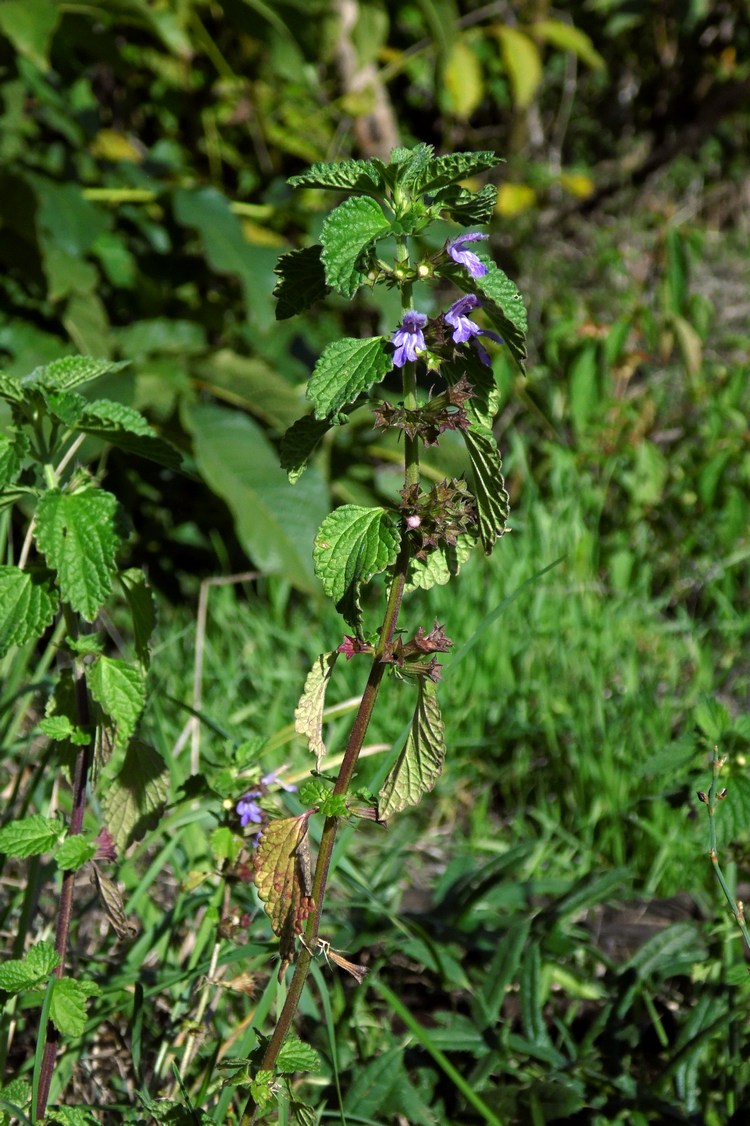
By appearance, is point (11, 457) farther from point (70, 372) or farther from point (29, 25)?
point (29, 25)

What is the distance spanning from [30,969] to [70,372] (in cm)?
57

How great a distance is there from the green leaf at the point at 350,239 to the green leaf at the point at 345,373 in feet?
0.18

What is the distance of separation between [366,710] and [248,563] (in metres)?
2.09

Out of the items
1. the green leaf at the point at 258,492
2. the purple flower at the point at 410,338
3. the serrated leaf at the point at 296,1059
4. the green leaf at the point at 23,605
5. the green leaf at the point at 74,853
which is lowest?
the serrated leaf at the point at 296,1059

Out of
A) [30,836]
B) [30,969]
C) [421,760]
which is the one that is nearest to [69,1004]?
[30,969]

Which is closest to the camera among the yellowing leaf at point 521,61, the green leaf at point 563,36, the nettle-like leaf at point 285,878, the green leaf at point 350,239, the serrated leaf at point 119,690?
the green leaf at point 350,239

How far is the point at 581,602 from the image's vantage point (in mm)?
2514

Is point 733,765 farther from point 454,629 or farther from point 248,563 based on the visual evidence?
point 248,563

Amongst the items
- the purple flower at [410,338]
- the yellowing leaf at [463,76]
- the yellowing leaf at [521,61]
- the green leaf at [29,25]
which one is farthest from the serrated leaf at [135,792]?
the yellowing leaf at [521,61]

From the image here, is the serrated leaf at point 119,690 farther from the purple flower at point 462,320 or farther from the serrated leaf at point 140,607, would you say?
the purple flower at point 462,320

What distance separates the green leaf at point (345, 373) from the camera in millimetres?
914

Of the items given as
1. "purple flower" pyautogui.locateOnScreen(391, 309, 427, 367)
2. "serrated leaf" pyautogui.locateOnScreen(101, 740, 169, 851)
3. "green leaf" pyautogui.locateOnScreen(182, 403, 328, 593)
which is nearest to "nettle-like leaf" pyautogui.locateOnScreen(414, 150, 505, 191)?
"purple flower" pyautogui.locateOnScreen(391, 309, 427, 367)

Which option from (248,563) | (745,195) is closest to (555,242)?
(745,195)

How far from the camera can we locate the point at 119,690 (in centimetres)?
111
